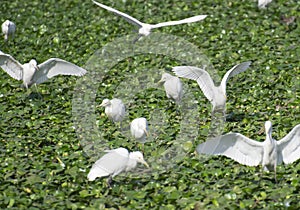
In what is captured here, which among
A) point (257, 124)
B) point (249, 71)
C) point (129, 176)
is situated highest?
point (249, 71)

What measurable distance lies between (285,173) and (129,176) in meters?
1.50

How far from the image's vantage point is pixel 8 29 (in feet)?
36.0

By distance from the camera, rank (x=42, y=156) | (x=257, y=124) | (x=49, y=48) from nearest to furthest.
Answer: (x=42, y=156), (x=257, y=124), (x=49, y=48)

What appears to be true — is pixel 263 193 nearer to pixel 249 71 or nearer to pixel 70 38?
pixel 249 71

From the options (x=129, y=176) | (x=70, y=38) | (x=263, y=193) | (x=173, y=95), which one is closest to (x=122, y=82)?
(x=173, y=95)

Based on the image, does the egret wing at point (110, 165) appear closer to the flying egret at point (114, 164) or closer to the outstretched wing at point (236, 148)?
the flying egret at point (114, 164)

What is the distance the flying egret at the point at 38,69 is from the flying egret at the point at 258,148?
298 cm

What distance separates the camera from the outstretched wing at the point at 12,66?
8688 mm

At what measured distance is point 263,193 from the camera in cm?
596

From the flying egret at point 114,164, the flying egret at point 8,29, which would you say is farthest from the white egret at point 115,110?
the flying egret at point 8,29

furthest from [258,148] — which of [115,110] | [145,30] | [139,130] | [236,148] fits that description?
[145,30]

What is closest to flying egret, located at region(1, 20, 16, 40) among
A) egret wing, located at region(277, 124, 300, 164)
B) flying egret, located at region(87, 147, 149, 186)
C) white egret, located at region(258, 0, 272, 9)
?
white egret, located at region(258, 0, 272, 9)

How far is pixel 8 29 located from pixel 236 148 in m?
5.97

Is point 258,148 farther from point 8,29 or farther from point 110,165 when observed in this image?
point 8,29
